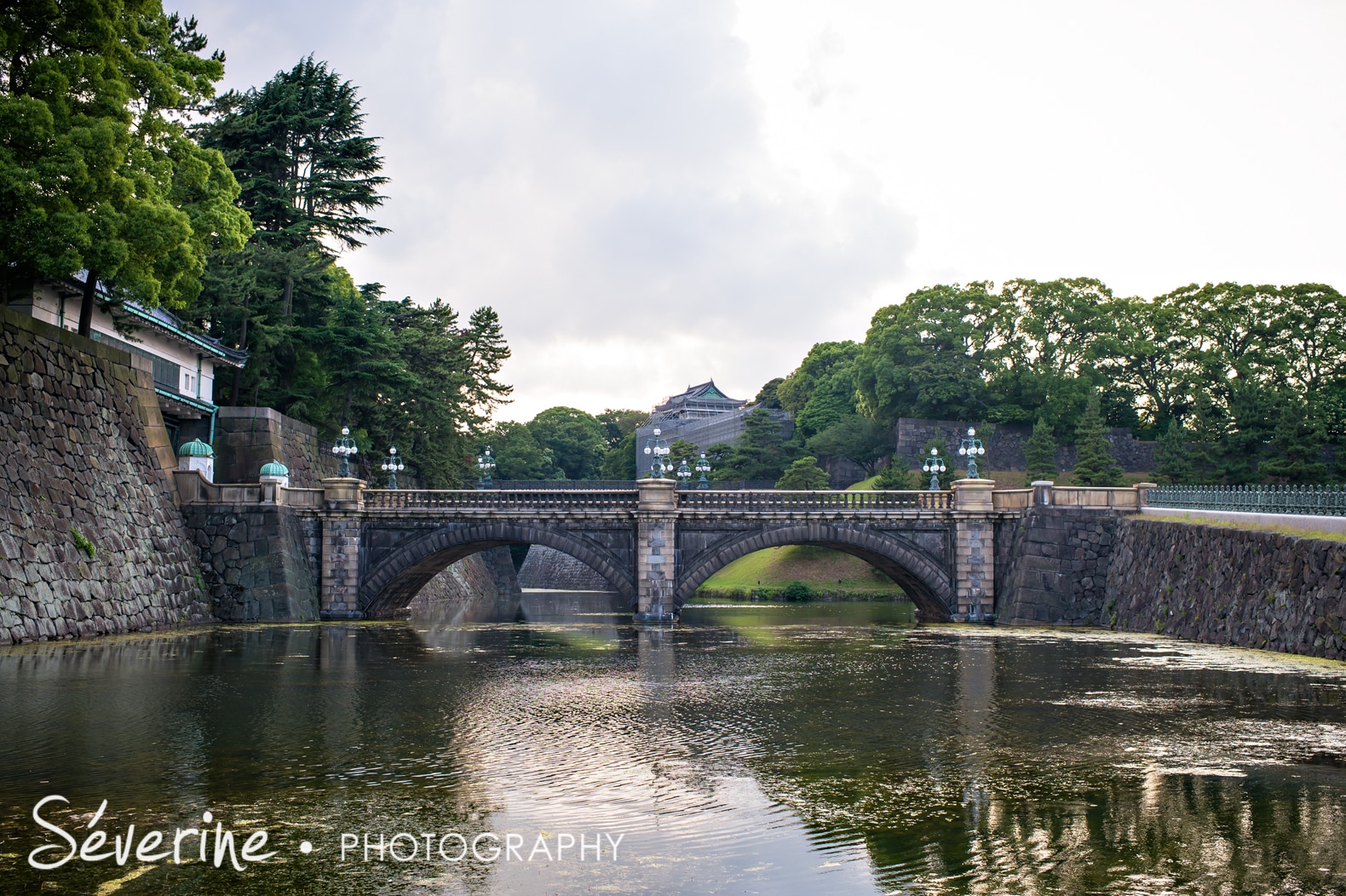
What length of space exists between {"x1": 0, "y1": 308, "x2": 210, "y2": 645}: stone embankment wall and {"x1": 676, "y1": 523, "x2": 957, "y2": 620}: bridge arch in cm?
1794

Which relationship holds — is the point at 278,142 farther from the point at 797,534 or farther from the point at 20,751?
the point at 20,751

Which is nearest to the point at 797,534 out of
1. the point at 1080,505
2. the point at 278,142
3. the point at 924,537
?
the point at 924,537

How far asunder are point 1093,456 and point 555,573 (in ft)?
145

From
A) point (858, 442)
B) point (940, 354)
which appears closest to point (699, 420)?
point (858, 442)

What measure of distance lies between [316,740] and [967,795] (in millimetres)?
9674

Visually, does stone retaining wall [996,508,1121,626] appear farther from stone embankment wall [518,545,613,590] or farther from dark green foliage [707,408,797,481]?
stone embankment wall [518,545,613,590]

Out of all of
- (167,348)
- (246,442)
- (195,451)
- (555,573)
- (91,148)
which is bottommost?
(555,573)

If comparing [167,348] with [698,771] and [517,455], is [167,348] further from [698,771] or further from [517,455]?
[517,455]

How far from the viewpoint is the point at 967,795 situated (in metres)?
14.0

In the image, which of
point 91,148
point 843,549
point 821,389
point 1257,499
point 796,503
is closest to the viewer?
point 91,148

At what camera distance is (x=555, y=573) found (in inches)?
3757

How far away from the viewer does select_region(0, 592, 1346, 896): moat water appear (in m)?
10.9

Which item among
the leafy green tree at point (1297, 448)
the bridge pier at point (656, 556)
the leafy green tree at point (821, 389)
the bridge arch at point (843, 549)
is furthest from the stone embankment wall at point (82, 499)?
the leafy green tree at point (821, 389)

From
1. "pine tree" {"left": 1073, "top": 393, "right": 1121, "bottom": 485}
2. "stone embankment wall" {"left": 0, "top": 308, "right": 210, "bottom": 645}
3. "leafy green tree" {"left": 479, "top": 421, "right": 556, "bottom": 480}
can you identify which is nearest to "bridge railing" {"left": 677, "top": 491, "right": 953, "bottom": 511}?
"stone embankment wall" {"left": 0, "top": 308, "right": 210, "bottom": 645}
